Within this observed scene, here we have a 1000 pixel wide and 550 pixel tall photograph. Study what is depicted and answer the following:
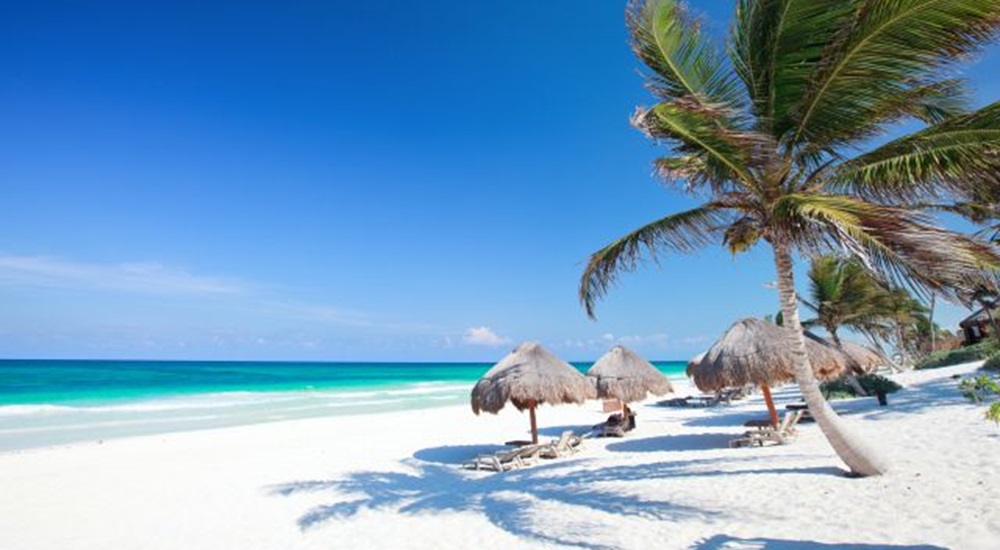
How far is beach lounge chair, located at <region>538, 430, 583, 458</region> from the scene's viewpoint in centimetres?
1011

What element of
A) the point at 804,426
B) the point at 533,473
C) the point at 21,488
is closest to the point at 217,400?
the point at 21,488

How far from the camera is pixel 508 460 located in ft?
31.9

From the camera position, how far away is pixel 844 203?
180 inches

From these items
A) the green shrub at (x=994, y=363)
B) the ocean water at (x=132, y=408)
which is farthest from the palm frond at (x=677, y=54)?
the ocean water at (x=132, y=408)

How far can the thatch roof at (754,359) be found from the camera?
32.0ft

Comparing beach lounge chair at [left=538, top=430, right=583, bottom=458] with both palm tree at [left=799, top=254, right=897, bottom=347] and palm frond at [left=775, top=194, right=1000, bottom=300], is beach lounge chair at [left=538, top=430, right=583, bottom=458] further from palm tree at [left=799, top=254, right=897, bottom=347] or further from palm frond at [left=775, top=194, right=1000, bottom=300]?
palm tree at [left=799, top=254, right=897, bottom=347]

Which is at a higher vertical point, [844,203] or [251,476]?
[844,203]

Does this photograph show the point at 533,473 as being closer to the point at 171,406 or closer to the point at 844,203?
the point at 844,203

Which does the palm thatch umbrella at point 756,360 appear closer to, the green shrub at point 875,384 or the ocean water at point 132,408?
the green shrub at point 875,384

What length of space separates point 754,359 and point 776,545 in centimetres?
609

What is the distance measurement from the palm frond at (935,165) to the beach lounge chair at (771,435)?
15.8ft

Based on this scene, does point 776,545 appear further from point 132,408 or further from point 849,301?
point 132,408

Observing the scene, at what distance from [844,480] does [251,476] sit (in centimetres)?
956

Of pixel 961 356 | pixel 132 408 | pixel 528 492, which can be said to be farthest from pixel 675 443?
pixel 132 408
